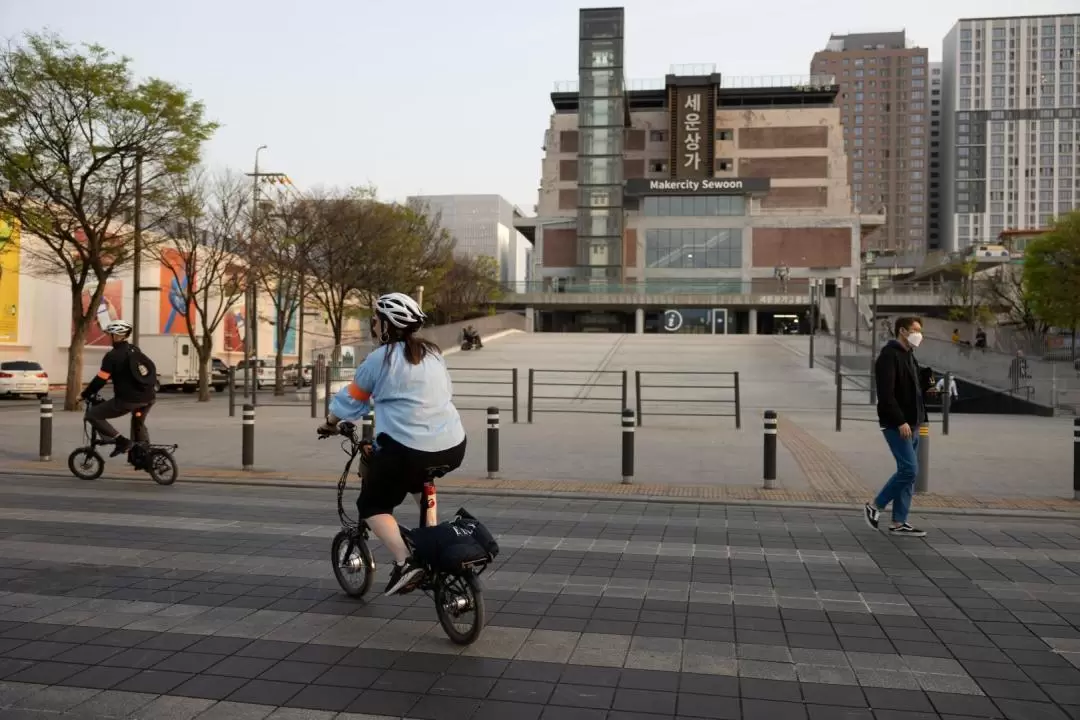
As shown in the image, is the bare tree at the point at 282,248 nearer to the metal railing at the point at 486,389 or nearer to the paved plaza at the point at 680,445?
the paved plaza at the point at 680,445

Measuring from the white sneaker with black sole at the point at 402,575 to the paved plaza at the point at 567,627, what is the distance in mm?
272

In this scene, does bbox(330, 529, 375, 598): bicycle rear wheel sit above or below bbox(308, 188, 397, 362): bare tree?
below

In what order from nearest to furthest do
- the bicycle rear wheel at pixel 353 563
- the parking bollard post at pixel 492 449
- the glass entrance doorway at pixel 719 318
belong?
the bicycle rear wheel at pixel 353 563, the parking bollard post at pixel 492 449, the glass entrance doorway at pixel 719 318

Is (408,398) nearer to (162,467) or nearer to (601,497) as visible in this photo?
(601,497)

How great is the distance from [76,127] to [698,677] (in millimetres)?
22436

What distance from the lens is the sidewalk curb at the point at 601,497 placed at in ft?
30.0

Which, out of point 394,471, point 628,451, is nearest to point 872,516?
point 628,451

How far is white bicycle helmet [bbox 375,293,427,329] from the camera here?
475cm

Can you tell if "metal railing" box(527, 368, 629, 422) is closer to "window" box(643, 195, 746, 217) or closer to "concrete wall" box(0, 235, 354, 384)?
"concrete wall" box(0, 235, 354, 384)

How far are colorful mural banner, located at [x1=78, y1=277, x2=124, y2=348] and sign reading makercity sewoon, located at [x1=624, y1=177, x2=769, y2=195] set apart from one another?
47645mm

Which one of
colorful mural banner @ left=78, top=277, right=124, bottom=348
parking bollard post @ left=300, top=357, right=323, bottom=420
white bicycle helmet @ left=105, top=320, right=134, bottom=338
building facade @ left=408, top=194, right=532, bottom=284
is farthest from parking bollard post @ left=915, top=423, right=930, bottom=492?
building facade @ left=408, top=194, right=532, bottom=284

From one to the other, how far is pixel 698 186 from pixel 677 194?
1.92m

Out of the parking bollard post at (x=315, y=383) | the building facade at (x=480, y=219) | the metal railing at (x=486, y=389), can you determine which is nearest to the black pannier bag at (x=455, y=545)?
the metal railing at (x=486, y=389)

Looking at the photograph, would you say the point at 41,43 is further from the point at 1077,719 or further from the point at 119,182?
the point at 1077,719
